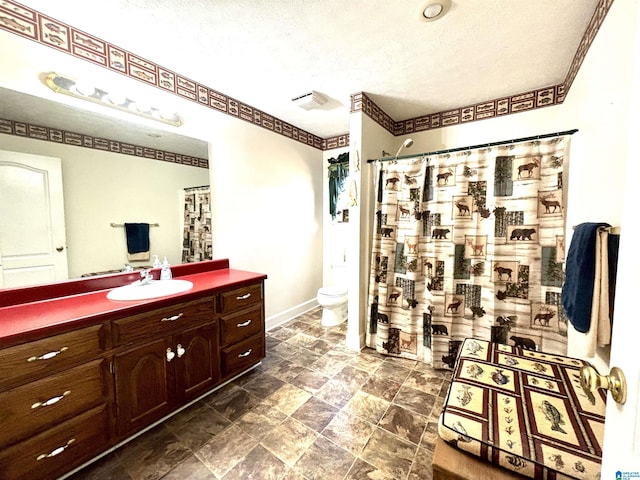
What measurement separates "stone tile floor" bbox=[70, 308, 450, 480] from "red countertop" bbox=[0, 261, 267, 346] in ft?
2.58

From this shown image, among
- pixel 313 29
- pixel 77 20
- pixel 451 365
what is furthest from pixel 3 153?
pixel 451 365

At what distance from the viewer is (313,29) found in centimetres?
156

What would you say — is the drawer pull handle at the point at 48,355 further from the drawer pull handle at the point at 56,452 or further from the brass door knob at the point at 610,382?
the brass door knob at the point at 610,382

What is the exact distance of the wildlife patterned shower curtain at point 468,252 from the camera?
182 centimetres

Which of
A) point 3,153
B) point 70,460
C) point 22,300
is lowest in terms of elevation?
point 70,460

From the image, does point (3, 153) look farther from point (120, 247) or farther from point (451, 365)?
point (451, 365)

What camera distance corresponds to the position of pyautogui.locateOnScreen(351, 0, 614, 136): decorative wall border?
2.12 meters

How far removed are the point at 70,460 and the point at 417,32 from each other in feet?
9.84

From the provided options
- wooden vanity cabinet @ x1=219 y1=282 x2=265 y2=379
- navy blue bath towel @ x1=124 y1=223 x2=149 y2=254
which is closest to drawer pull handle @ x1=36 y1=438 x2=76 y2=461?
wooden vanity cabinet @ x1=219 y1=282 x2=265 y2=379

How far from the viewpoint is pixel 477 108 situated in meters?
2.52

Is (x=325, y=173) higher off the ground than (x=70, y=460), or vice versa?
(x=325, y=173)

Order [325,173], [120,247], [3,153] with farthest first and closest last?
[325,173] < [120,247] < [3,153]

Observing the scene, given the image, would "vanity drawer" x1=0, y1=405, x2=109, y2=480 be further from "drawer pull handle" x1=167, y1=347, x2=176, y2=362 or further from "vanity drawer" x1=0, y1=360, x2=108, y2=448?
"drawer pull handle" x1=167, y1=347, x2=176, y2=362

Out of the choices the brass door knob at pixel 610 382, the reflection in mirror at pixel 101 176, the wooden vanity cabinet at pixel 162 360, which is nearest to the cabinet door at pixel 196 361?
the wooden vanity cabinet at pixel 162 360
